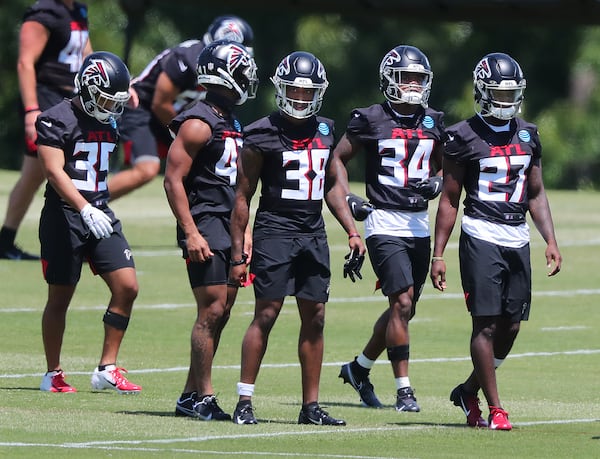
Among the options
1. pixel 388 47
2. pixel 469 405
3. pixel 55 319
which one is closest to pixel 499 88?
pixel 469 405

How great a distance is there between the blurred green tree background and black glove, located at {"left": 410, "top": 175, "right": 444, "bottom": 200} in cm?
3232

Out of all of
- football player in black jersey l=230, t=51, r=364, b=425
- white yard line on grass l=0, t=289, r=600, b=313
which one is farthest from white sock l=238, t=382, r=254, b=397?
white yard line on grass l=0, t=289, r=600, b=313

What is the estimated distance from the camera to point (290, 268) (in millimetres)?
10305

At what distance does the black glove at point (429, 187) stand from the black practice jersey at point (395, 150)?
0.04m

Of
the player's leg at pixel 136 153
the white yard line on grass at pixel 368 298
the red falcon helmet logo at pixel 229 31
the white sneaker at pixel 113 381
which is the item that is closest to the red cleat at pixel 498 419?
the white sneaker at pixel 113 381

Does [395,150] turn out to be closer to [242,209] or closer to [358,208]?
[358,208]

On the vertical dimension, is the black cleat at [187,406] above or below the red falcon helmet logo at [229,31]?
below

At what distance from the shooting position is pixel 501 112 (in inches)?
412

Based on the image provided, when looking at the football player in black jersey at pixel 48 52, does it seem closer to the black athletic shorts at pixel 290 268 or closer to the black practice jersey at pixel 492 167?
the black athletic shorts at pixel 290 268

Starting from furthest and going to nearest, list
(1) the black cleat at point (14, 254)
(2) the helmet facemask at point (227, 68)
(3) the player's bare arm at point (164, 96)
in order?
(1) the black cleat at point (14, 254), (3) the player's bare arm at point (164, 96), (2) the helmet facemask at point (227, 68)

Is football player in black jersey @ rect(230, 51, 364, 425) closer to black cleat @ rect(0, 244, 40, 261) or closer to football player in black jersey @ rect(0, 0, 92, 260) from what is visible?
football player in black jersey @ rect(0, 0, 92, 260)

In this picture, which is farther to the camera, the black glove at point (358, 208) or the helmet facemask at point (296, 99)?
the black glove at point (358, 208)

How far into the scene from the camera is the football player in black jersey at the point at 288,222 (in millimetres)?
10250

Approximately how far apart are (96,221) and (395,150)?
1.96m
